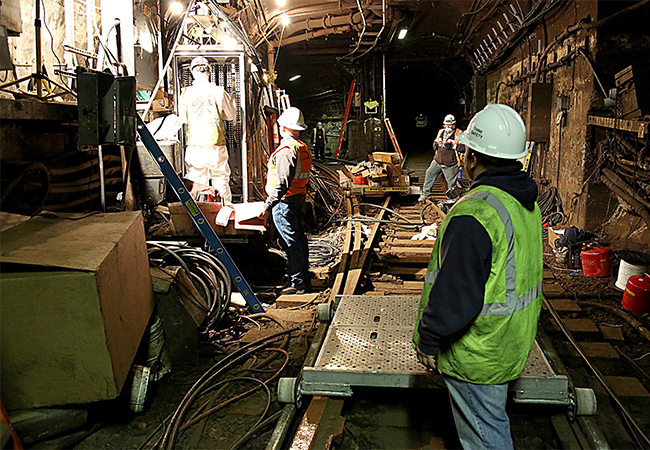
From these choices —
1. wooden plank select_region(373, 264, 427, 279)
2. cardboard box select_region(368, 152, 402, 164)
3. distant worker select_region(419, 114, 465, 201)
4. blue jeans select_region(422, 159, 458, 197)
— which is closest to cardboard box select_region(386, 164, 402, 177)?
cardboard box select_region(368, 152, 402, 164)

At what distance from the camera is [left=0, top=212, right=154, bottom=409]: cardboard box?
2.68 meters

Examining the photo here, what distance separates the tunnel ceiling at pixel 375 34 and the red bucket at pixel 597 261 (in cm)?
502

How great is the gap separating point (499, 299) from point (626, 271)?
451 cm

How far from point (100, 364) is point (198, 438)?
85cm

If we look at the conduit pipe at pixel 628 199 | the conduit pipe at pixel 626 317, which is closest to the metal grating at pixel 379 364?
the conduit pipe at pixel 626 317

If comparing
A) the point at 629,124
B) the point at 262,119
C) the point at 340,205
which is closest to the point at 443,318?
the point at 629,124

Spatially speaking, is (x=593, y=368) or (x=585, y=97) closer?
(x=593, y=368)

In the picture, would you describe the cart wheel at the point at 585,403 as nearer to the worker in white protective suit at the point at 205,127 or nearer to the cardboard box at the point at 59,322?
the cardboard box at the point at 59,322

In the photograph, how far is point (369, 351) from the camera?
11.5ft

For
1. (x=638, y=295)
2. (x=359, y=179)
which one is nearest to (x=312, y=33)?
(x=359, y=179)

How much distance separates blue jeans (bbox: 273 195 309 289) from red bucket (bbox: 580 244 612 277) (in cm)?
359

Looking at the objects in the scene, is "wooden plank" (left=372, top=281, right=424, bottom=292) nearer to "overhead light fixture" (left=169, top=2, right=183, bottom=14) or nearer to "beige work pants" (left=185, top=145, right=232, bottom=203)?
"beige work pants" (left=185, top=145, right=232, bottom=203)

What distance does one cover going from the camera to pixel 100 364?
2838 millimetres

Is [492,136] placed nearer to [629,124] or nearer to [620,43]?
[629,124]
